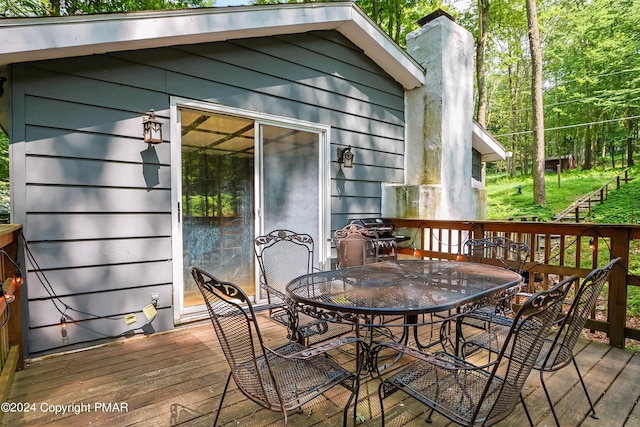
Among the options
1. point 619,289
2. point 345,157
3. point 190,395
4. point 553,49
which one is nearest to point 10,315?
point 190,395

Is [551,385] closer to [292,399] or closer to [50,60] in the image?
[292,399]

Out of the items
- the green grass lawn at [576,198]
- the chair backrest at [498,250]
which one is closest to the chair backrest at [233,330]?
the chair backrest at [498,250]

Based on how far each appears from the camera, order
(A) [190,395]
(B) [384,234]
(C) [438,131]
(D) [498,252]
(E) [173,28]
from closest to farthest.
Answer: (A) [190,395], (E) [173,28], (D) [498,252], (B) [384,234], (C) [438,131]

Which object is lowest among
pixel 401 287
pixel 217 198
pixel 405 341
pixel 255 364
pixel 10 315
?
pixel 405 341

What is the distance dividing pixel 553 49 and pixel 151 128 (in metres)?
19.3

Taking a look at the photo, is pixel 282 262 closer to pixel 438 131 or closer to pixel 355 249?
pixel 355 249

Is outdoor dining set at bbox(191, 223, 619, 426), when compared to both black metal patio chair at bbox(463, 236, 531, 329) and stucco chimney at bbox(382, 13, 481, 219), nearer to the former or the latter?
black metal patio chair at bbox(463, 236, 531, 329)

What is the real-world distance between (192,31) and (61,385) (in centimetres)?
281

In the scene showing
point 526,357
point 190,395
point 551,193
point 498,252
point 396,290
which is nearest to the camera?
point 526,357

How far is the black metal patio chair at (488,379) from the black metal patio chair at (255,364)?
0.28 meters

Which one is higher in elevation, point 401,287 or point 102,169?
point 102,169

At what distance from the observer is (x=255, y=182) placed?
3414 millimetres

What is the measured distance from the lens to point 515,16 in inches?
424

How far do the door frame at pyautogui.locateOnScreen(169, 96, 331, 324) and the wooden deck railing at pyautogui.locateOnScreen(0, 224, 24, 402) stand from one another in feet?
3.40
